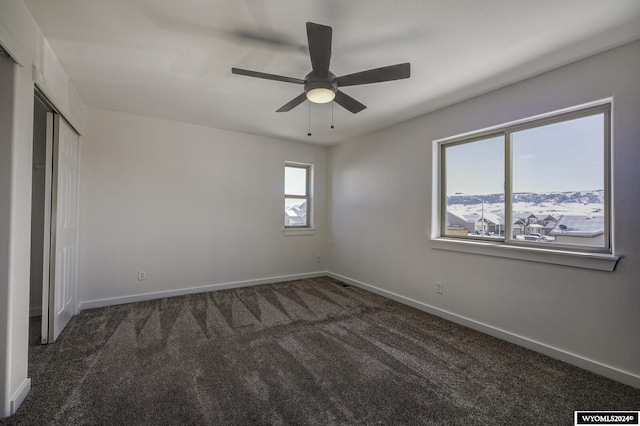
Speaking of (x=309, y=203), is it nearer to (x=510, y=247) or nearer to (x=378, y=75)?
(x=510, y=247)

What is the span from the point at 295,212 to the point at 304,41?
332 centimetres

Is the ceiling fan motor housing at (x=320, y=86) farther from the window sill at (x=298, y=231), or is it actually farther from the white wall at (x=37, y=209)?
the white wall at (x=37, y=209)

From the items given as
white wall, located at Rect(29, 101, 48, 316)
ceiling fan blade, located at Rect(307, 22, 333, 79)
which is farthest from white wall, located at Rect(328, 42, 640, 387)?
white wall, located at Rect(29, 101, 48, 316)

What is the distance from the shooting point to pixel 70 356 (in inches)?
91.8

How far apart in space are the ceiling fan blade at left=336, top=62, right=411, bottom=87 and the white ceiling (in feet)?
0.99

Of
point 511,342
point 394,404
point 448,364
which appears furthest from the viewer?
point 511,342

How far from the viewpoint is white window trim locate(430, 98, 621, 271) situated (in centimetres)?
218

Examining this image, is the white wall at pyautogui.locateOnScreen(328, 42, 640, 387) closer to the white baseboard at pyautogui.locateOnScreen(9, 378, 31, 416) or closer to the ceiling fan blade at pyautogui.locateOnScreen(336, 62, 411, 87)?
the ceiling fan blade at pyautogui.locateOnScreen(336, 62, 411, 87)

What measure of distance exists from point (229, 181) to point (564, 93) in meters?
4.05

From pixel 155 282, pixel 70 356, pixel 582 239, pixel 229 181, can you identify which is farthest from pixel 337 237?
pixel 70 356

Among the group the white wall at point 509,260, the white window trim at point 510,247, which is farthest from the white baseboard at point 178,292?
the white window trim at point 510,247

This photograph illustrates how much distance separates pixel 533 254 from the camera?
2531 millimetres

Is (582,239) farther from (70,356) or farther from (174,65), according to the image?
(70,356)

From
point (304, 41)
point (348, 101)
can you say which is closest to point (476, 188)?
point (348, 101)
